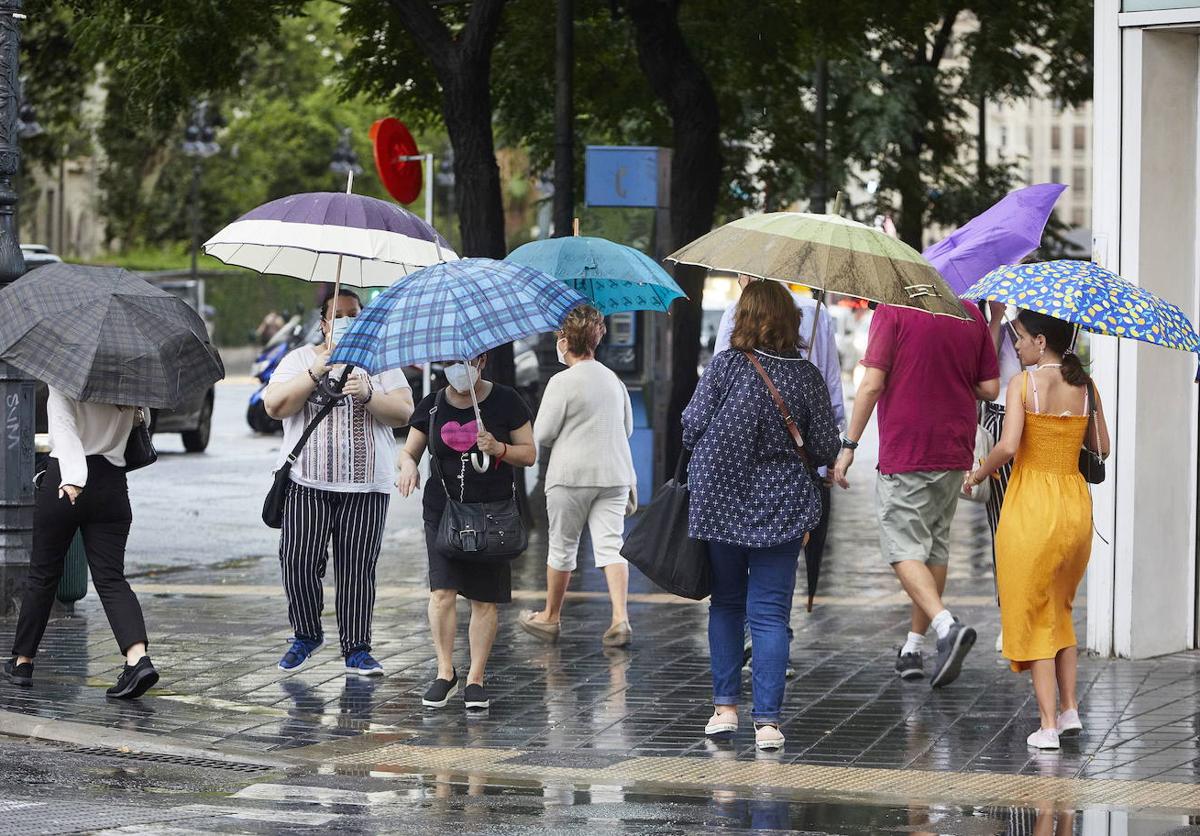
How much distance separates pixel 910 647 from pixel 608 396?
1892 millimetres

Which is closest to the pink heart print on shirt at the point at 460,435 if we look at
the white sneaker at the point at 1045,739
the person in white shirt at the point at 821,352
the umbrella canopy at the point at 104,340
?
the umbrella canopy at the point at 104,340

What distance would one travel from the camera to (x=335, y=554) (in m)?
9.30

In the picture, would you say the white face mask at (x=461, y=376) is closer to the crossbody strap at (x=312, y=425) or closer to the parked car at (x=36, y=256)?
the crossbody strap at (x=312, y=425)

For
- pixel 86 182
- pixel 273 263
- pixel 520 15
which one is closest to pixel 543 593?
pixel 273 263

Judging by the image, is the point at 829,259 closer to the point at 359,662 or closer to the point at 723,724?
the point at 723,724

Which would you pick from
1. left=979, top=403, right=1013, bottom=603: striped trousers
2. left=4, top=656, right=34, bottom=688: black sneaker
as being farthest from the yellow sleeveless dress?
left=4, top=656, right=34, bottom=688: black sneaker

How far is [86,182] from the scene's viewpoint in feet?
226

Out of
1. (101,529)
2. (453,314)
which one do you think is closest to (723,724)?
(453,314)

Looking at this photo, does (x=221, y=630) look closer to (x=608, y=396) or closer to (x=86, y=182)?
(x=608, y=396)

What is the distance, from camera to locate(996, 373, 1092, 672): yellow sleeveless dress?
25.3 feet

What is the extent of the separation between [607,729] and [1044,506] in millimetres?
1906

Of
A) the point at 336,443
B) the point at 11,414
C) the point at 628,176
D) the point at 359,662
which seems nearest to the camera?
the point at 336,443

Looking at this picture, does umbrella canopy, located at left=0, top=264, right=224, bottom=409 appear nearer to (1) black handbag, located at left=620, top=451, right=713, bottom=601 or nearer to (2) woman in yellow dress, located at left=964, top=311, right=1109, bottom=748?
(1) black handbag, located at left=620, top=451, right=713, bottom=601

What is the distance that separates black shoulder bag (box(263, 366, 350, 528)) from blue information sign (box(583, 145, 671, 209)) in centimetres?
801
